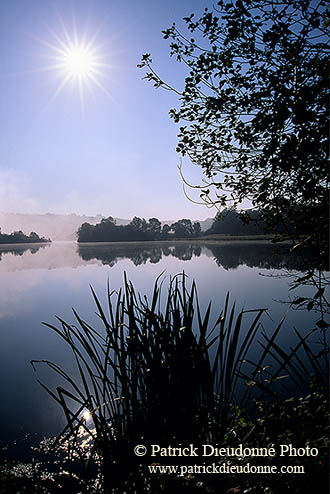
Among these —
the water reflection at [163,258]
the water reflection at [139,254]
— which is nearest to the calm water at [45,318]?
the water reflection at [163,258]

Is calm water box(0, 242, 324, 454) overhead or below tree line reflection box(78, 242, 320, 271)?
below

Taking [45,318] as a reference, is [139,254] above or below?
above

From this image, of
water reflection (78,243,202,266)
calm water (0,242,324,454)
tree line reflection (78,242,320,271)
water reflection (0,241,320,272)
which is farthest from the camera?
water reflection (78,243,202,266)

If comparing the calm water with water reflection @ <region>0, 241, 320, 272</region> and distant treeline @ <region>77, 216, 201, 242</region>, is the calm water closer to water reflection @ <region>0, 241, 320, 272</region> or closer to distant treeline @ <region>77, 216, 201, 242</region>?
water reflection @ <region>0, 241, 320, 272</region>

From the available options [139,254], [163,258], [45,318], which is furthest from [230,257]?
[45,318]

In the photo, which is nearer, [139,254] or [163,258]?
[163,258]

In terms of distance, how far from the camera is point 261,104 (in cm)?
299

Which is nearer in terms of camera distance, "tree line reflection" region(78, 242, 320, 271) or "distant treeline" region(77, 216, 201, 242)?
"tree line reflection" region(78, 242, 320, 271)

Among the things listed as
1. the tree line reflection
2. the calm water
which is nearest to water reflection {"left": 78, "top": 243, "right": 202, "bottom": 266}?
the tree line reflection

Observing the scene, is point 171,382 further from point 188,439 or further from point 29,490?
point 29,490

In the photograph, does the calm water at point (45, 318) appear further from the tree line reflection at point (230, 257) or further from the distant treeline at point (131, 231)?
the distant treeline at point (131, 231)

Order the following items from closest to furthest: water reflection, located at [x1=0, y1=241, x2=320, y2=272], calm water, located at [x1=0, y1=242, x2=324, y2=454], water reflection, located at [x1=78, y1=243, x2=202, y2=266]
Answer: calm water, located at [x1=0, y1=242, x2=324, y2=454]
water reflection, located at [x1=0, y1=241, x2=320, y2=272]
water reflection, located at [x1=78, y1=243, x2=202, y2=266]

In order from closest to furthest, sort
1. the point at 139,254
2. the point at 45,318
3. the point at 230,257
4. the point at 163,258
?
the point at 45,318
the point at 230,257
the point at 163,258
the point at 139,254

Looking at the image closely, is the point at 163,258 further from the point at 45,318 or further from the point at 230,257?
the point at 45,318
